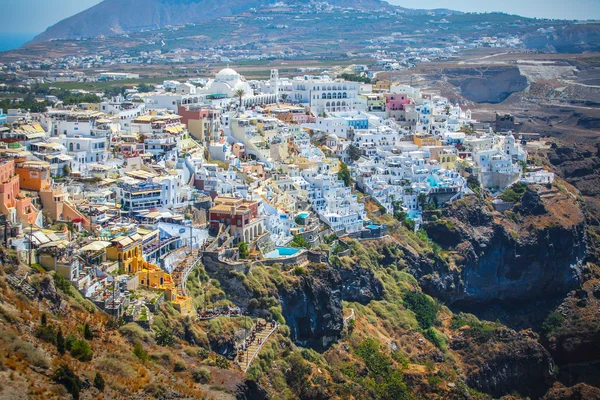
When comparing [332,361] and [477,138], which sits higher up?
[477,138]

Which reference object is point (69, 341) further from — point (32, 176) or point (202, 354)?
point (32, 176)

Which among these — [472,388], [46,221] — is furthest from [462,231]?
[46,221]

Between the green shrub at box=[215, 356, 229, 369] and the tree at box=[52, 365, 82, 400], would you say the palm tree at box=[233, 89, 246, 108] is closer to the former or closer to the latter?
the green shrub at box=[215, 356, 229, 369]

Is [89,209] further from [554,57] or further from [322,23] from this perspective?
[322,23]

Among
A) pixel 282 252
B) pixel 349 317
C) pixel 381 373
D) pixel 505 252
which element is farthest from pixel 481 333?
pixel 282 252

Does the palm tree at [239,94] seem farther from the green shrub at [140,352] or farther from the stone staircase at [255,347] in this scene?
the green shrub at [140,352]
